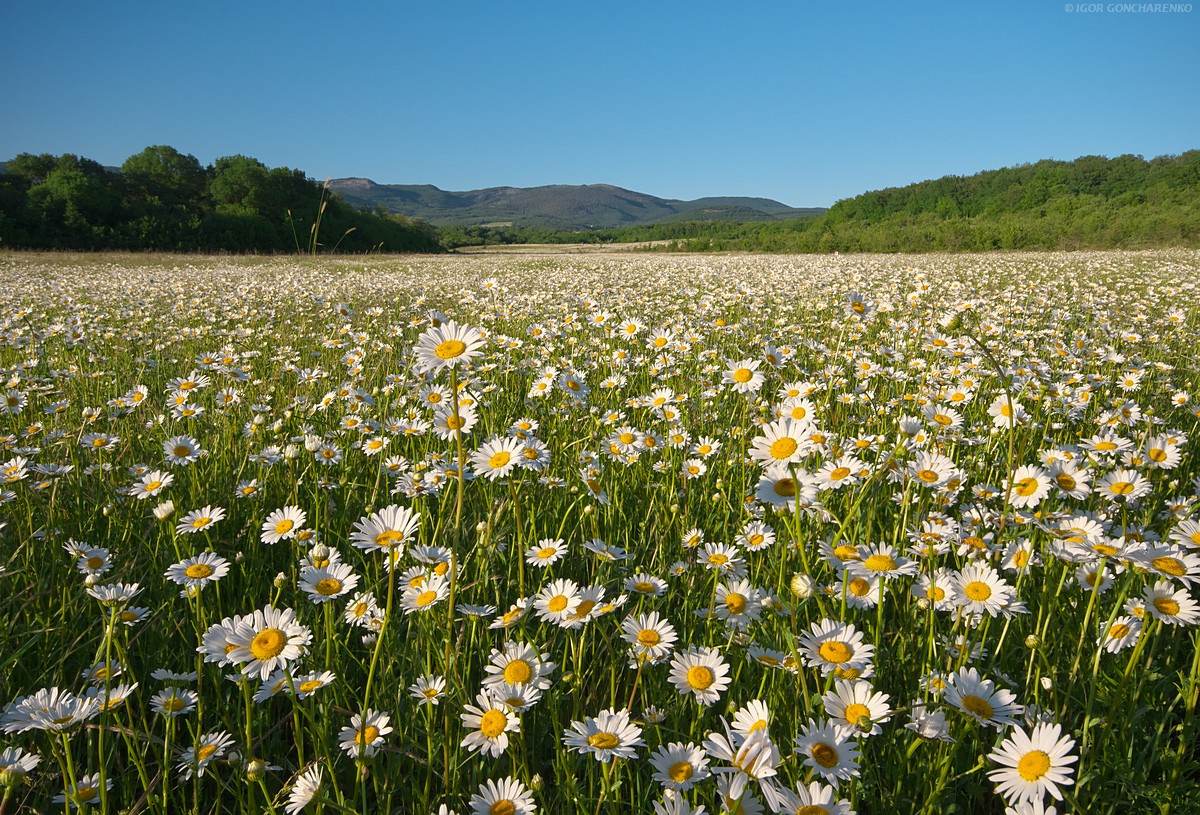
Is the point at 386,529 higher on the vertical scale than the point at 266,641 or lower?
higher

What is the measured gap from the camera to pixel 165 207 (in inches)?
1591

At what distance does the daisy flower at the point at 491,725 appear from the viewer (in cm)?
115

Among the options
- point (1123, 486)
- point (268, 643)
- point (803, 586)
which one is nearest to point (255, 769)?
point (268, 643)

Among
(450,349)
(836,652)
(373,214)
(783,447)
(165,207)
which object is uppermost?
(373,214)

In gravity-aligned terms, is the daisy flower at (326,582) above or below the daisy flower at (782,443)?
below

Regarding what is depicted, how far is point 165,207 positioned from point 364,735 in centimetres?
5006

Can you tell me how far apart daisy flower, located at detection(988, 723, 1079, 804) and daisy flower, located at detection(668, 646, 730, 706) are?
0.48 metres

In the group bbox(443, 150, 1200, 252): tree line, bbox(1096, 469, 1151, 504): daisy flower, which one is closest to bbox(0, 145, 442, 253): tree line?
bbox(443, 150, 1200, 252): tree line

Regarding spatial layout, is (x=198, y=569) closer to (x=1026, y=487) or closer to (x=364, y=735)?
(x=364, y=735)

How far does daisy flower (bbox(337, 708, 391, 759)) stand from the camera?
112cm

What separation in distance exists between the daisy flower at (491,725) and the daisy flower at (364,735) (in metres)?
0.16

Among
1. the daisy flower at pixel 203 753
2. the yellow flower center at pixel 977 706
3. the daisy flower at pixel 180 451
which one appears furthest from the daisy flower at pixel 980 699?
the daisy flower at pixel 180 451

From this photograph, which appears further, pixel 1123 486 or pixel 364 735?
pixel 1123 486

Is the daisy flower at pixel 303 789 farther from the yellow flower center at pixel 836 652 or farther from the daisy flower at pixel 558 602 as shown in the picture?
the yellow flower center at pixel 836 652
